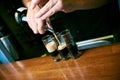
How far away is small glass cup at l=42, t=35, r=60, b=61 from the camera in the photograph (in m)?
1.25

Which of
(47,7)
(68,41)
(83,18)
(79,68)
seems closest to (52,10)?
(47,7)

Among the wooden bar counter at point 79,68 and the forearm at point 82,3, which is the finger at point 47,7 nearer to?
the forearm at point 82,3

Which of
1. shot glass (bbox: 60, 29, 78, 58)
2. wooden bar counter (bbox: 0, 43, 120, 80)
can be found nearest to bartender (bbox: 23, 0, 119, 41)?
shot glass (bbox: 60, 29, 78, 58)

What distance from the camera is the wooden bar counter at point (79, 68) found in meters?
0.98

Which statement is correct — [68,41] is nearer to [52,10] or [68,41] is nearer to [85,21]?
[52,10]

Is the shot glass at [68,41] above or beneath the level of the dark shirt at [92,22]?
above

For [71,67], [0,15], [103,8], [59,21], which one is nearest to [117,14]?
[103,8]

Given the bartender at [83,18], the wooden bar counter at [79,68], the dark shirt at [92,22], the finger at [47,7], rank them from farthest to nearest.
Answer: the dark shirt at [92,22], the bartender at [83,18], the finger at [47,7], the wooden bar counter at [79,68]

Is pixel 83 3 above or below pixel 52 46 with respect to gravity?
above

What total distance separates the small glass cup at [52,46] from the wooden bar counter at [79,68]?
1.8 inches

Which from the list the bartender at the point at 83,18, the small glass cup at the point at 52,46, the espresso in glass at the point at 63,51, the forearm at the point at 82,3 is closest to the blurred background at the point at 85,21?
the bartender at the point at 83,18

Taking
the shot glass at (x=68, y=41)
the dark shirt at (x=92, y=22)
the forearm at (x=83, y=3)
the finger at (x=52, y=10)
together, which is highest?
the finger at (x=52, y=10)

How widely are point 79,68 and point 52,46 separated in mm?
260

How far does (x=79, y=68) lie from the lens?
1094 millimetres
